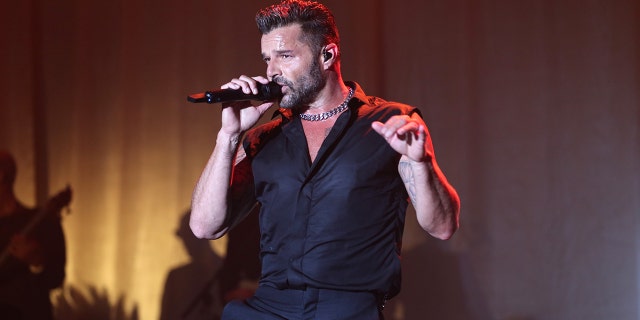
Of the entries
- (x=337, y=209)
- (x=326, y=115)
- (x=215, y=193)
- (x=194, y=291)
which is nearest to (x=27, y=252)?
(x=194, y=291)

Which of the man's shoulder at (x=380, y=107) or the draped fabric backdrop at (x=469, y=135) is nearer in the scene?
the man's shoulder at (x=380, y=107)

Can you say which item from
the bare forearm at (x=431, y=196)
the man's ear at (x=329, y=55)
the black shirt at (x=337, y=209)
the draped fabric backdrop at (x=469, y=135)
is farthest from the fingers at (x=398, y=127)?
the draped fabric backdrop at (x=469, y=135)

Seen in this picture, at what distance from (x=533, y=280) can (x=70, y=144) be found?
233 cm

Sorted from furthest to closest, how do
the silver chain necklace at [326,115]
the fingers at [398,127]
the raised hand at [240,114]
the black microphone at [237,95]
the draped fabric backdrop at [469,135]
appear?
the draped fabric backdrop at [469,135]
the silver chain necklace at [326,115]
the raised hand at [240,114]
the black microphone at [237,95]
the fingers at [398,127]

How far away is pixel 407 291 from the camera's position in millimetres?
3428

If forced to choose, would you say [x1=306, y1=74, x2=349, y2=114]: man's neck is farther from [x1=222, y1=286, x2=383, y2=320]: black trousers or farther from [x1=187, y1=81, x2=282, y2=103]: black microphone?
[x1=222, y1=286, x2=383, y2=320]: black trousers

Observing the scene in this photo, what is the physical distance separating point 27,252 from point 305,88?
2016 mm

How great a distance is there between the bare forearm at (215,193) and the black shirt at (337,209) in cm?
10

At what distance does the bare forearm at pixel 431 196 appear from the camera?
76.5 inches

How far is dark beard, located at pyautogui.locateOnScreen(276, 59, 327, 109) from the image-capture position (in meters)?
2.14

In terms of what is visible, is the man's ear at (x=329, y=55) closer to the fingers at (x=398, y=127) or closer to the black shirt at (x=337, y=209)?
the black shirt at (x=337, y=209)

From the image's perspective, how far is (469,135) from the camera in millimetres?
3428

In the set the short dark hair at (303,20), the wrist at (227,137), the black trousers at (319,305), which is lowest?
the black trousers at (319,305)

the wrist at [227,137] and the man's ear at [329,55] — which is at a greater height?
the man's ear at [329,55]
